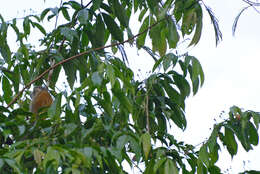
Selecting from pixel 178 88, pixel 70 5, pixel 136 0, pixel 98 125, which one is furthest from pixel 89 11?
pixel 98 125

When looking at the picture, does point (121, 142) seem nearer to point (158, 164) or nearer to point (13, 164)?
point (158, 164)

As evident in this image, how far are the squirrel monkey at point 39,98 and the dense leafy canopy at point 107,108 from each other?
0.36 ft

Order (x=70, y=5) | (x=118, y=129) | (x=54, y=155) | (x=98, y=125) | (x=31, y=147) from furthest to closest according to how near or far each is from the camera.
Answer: (x=70, y=5) < (x=118, y=129) < (x=98, y=125) < (x=31, y=147) < (x=54, y=155)

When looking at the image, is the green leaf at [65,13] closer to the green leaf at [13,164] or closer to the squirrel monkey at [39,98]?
the squirrel monkey at [39,98]

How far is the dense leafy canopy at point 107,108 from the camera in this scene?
5.68 feet

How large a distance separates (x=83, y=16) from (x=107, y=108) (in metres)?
0.47

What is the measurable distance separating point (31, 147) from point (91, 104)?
35 cm

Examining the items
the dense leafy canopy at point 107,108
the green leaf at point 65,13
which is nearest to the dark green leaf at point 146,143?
the dense leafy canopy at point 107,108

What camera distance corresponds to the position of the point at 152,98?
90.0 inches

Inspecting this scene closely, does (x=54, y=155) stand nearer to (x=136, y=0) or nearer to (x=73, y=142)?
(x=73, y=142)

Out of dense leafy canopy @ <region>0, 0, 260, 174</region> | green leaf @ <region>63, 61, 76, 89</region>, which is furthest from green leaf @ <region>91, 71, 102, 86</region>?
green leaf @ <region>63, 61, 76, 89</region>

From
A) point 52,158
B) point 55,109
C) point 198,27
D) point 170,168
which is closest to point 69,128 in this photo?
point 55,109

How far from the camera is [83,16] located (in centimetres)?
220

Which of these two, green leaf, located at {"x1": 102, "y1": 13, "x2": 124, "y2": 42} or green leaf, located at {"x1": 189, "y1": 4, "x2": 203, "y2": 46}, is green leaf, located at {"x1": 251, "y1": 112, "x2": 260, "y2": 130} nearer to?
green leaf, located at {"x1": 189, "y1": 4, "x2": 203, "y2": 46}
